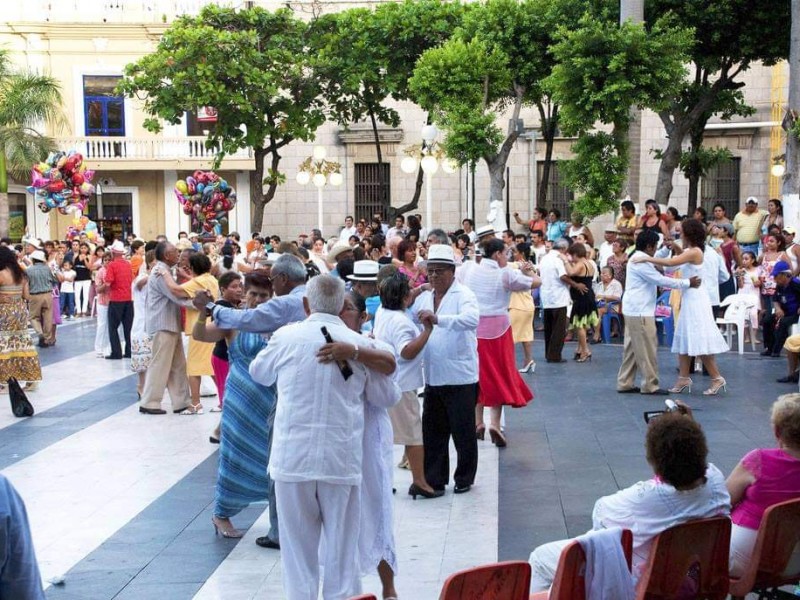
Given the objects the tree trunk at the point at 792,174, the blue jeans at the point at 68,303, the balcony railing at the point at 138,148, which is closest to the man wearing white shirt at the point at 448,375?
the tree trunk at the point at 792,174

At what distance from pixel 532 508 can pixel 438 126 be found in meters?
13.9

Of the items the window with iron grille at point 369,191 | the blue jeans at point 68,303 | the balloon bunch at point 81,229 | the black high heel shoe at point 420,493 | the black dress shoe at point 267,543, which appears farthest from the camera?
the window with iron grille at point 369,191

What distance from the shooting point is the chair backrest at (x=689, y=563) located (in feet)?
15.2

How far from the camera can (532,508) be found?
25.4 ft

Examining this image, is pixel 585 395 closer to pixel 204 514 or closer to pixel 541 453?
pixel 541 453

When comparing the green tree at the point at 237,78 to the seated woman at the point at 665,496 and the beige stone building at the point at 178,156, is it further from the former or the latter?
the seated woman at the point at 665,496

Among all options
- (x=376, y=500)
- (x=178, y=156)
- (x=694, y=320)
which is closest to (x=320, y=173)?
(x=178, y=156)

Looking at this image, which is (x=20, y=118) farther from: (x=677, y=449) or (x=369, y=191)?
(x=677, y=449)

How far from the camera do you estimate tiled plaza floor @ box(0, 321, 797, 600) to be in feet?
21.5

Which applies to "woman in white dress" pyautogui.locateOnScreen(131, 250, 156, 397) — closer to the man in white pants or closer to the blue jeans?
the man in white pants

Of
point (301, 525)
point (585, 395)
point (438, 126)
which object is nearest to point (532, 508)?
point (301, 525)

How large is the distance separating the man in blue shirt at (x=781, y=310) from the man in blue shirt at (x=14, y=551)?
12.1m

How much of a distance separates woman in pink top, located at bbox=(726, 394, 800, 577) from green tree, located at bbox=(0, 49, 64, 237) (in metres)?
28.4

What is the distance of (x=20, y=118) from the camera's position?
3078 cm
